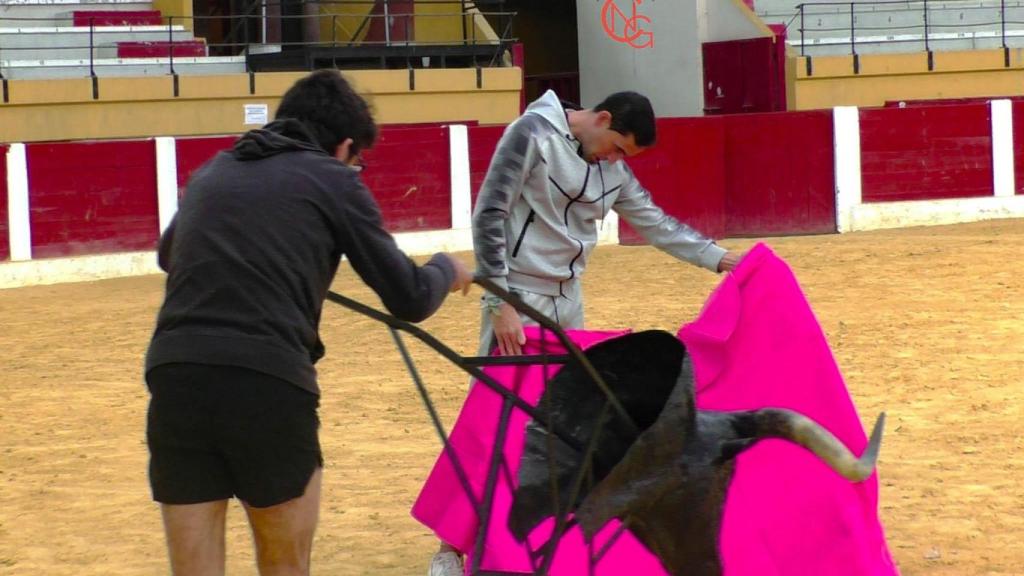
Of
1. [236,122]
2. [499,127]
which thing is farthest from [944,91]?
[236,122]

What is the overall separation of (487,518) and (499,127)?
978cm

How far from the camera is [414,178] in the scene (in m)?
11.7

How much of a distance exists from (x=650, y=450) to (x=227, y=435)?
25.7 inches

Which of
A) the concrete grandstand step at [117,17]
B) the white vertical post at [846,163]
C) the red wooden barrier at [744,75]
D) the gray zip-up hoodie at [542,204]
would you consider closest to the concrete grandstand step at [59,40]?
the concrete grandstand step at [117,17]

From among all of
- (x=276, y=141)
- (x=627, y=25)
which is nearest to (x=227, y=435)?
(x=276, y=141)

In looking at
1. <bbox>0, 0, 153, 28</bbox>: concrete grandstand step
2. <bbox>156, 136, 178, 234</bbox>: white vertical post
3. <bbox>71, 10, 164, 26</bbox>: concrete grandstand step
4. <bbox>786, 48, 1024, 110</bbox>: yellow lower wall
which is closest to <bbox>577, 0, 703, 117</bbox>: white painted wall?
<bbox>786, 48, 1024, 110</bbox>: yellow lower wall

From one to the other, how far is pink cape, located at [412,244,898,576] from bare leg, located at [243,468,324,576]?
785 mm

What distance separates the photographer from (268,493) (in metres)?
2.23

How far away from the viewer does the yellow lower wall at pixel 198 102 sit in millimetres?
12172

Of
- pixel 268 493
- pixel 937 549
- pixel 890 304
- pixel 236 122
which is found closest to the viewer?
pixel 268 493

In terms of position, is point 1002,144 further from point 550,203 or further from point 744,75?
point 550,203

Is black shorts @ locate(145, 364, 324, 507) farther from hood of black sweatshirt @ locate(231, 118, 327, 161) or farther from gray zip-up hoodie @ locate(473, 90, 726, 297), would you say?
gray zip-up hoodie @ locate(473, 90, 726, 297)

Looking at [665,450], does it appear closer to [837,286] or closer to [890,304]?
[890,304]

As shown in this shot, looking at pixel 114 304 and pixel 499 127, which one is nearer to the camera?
pixel 114 304
